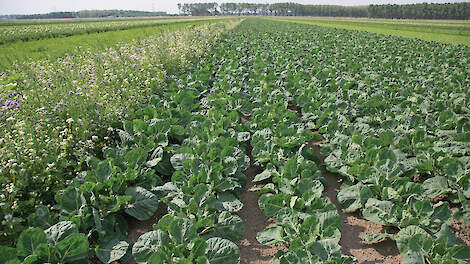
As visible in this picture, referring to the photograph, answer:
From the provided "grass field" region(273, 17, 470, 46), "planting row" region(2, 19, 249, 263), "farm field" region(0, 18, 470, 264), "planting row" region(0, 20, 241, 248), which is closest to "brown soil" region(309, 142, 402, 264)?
"farm field" region(0, 18, 470, 264)

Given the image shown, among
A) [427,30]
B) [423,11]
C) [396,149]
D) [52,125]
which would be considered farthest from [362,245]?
[423,11]

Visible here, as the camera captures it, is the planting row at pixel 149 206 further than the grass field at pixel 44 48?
No

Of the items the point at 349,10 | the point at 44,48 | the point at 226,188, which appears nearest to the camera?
the point at 226,188

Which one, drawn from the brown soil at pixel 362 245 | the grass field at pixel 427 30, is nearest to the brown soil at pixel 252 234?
the brown soil at pixel 362 245

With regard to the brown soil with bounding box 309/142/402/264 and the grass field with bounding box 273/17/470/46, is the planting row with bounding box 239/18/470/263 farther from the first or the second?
the grass field with bounding box 273/17/470/46

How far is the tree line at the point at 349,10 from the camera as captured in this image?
8731 centimetres

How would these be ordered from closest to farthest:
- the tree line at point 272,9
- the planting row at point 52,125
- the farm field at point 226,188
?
1. the farm field at point 226,188
2. the planting row at point 52,125
3. the tree line at point 272,9

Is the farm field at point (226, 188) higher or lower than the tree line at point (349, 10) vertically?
lower

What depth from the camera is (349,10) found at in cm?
12762

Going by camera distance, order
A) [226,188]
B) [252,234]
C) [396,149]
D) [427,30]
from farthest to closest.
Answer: [427,30], [396,149], [226,188], [252,234]

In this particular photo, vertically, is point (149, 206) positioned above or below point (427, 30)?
below

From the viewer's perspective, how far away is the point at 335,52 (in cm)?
1560

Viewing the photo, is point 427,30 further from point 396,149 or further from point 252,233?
point 252,233

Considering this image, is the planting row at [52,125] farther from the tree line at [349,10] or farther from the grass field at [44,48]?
the tree line at [349,10]
